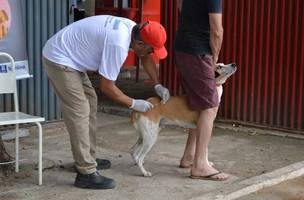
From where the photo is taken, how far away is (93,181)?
17.8ft

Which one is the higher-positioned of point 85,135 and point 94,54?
point 94,54

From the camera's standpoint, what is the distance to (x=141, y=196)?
17.4 feet

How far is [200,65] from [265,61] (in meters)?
2.57

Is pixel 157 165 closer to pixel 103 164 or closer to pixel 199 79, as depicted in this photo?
pixel 103 164

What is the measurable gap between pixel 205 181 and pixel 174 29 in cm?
345

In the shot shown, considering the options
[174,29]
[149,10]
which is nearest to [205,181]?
[174,29]

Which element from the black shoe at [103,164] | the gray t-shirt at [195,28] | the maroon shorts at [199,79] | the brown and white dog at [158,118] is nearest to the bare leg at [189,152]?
the brown and white dog at [158,118]

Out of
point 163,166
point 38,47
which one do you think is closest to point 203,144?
point 163,166

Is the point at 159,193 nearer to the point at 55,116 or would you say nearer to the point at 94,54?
the point at 94,54

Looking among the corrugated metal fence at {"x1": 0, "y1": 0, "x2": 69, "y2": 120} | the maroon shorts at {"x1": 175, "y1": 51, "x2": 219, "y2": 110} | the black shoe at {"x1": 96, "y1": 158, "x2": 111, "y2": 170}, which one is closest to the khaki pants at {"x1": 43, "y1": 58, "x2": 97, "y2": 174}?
the black shoe at {"x1": 96, "y1": 158, "x2": 111, "y2": 170}

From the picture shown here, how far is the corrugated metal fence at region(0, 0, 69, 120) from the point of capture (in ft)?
24.4

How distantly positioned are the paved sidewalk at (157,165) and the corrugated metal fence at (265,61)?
36 cm

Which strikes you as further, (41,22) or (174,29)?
(174,29)

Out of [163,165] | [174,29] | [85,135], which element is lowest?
[163,165]
